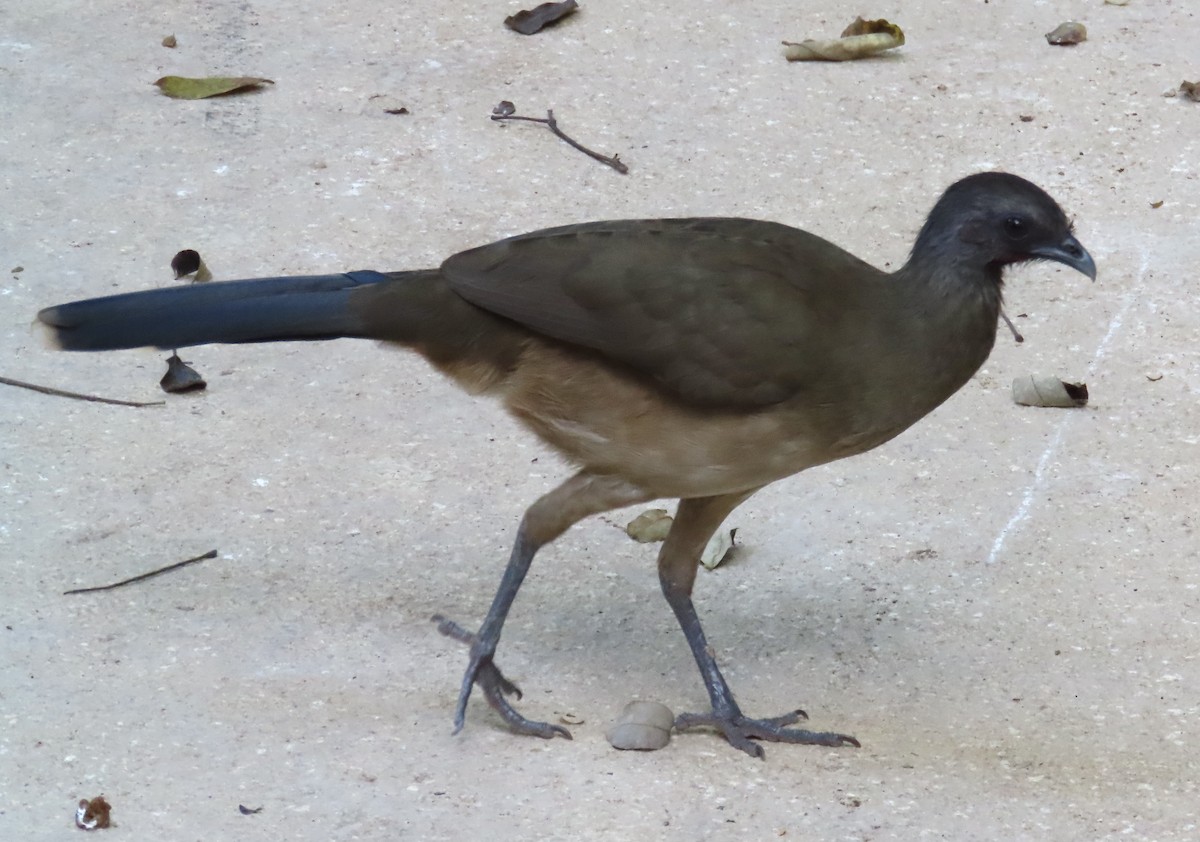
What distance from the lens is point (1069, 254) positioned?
4004 millimetres

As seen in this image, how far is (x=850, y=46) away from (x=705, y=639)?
138 inches

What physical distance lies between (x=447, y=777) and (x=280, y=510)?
1.27 meters

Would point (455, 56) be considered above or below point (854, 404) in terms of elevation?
below

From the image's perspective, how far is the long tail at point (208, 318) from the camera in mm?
4020

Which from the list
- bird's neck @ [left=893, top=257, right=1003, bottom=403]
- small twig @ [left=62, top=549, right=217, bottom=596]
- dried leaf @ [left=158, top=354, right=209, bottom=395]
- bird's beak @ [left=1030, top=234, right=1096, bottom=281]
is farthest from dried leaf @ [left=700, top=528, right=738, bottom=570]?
dried leaf @ [left=158, top=354, right=209, bottom=395]

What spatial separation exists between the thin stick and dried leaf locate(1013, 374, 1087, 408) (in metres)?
1.76

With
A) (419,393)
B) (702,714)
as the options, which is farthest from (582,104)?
(702,714)

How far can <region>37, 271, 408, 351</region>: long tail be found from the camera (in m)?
4.02

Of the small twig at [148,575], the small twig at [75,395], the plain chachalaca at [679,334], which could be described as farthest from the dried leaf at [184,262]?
the plain chachalaca at [679,334]

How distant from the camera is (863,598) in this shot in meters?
4.50

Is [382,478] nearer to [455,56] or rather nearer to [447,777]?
[447,777]

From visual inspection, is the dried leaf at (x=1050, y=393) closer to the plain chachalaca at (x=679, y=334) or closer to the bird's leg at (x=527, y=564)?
the plain chachalaca at (x=679, y=334)

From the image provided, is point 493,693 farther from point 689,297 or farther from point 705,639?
point 689,297

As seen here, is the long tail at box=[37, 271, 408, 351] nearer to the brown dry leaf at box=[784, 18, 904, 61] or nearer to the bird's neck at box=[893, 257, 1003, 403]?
the bird's neck at box=[893, 257, 1003, 403]
